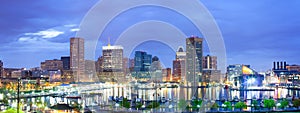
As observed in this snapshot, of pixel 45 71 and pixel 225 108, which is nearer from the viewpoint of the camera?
pixel 225 108

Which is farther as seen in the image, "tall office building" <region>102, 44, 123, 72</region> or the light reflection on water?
"tall office building" <region>102, 44, 123, 72</region>

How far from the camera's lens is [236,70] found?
81438mm

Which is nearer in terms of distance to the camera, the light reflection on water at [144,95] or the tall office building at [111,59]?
the light reflection on water at [144,95]

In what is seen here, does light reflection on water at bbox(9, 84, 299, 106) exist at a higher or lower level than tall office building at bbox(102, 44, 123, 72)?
lower

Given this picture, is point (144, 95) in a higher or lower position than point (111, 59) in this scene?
lower

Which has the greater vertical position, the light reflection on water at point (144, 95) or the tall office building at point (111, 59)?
the tall office building at point (111, 59)

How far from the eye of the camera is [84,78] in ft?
171

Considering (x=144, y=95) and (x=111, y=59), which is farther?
(x=111, y=59)

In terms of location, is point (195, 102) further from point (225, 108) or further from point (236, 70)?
point (236, 70)

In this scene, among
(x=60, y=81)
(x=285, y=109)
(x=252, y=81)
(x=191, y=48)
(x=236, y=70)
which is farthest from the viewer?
(x=236, y=70)

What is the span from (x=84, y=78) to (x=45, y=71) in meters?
22.0

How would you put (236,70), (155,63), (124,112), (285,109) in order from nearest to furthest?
(124,112), (285,109), (155,63), (236,70)

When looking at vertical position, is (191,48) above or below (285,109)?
above

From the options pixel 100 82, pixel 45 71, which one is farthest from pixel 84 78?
pixel 45 71
